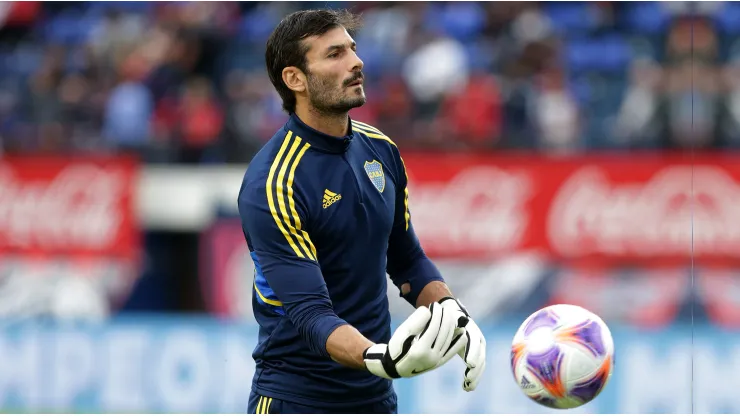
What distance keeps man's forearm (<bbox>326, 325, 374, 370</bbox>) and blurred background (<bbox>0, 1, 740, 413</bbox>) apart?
5.93 meters

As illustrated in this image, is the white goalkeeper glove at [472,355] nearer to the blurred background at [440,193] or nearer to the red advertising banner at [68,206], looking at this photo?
the blurred background at [440,193]

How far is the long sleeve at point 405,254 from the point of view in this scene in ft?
14.4

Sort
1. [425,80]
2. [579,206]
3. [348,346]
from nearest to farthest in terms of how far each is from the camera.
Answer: [348,346]
[579,206]
[425,80]

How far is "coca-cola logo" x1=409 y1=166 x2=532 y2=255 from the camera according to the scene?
32.7 feet

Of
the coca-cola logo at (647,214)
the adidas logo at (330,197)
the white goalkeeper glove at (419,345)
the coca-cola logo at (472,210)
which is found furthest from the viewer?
the coca-cola logo at (472,210)

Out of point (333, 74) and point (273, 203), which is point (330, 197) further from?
point (333, 74)

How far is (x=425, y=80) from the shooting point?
10992 millimetres

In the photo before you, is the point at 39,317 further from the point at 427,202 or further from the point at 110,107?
the point at 427,202

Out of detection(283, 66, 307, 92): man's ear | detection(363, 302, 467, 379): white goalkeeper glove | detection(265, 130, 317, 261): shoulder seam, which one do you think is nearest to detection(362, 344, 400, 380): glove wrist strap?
detection(363, 302, 467, 379): white goalkeeper glove

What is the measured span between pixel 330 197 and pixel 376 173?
266mm

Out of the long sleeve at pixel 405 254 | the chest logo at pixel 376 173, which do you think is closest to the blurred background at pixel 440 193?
the long sleeve at pixel 405 254

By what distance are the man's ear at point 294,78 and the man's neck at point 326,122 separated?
90 mm

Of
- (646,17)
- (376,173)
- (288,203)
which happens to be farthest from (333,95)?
(646,17)

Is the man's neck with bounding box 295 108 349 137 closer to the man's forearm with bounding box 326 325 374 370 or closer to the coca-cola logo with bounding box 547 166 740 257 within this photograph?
the man's forearm with bounding box 326 325 374 370
